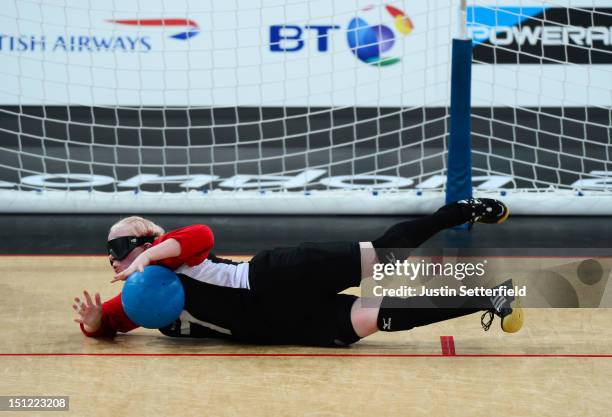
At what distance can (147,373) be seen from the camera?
4.30 m

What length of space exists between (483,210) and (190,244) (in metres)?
1.54

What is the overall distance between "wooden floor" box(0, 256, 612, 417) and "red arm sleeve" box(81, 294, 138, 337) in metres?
0.06

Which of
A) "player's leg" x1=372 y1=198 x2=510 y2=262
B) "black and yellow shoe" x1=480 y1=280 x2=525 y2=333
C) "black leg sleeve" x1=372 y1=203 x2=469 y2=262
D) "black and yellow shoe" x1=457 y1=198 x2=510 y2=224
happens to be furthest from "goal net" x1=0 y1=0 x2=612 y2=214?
"black and yellow shoe" x1=480 y1=280 x2=525 y2=333

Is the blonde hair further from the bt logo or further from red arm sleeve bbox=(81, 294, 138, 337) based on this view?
the bt logo

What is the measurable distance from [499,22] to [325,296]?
531cm

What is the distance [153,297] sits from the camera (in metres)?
4.24

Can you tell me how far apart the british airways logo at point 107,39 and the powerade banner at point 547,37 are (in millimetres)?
2771

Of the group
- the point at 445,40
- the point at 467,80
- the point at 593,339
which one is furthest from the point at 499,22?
the point at 593,339

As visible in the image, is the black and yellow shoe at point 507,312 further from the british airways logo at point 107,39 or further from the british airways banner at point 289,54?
the british airways logo at point 107,39

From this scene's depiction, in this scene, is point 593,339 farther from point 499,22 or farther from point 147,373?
point 499,22

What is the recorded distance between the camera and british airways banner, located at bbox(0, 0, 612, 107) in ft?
29.5

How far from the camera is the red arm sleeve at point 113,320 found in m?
4.67

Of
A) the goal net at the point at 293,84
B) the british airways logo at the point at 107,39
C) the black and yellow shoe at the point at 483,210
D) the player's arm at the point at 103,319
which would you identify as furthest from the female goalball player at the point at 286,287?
the british airways logo at the point at 107,39

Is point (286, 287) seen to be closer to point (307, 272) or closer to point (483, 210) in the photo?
point (307, 272)
